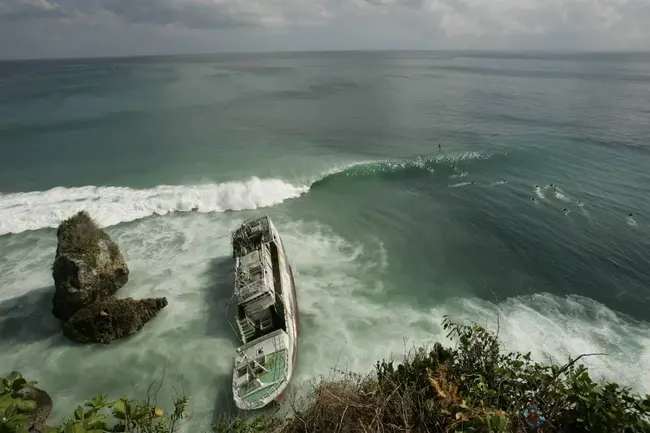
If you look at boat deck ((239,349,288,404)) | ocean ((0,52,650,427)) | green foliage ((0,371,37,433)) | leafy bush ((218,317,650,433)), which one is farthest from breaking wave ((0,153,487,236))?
green foliage ((0,371,37,433))

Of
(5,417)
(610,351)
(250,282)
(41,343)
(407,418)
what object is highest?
(5,417)

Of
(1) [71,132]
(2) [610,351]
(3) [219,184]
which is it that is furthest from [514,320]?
(1) [71,132]

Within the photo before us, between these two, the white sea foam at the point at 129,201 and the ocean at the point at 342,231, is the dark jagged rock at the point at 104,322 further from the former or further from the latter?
the white sea foam at the point at 129,201

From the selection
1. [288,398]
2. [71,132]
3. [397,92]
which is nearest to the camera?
[288,398]

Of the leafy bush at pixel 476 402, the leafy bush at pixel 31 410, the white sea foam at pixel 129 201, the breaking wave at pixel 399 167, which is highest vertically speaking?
the leafy bush at pixel 31 410

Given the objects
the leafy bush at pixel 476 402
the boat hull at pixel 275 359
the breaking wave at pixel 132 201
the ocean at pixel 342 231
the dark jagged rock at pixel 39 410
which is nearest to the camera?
the leafy bush at pixel 476 402

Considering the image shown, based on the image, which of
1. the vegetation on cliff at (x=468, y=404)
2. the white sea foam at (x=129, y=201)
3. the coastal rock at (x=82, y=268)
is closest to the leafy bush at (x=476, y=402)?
the vegetation on cliff at (x=468, y=404)

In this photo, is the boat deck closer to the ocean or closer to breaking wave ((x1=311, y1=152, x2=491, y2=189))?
the ocean

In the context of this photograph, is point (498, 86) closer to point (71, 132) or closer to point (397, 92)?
point (397, 92)
